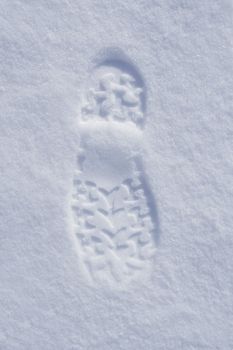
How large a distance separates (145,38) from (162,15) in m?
0.03

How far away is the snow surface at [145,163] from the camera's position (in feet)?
2.59

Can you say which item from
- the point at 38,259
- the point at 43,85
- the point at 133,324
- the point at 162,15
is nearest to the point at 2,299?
the point at 38,259

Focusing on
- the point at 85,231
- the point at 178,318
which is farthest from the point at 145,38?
the point at 178,318

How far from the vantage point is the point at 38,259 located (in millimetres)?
813

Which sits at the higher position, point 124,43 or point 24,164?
point 124,43

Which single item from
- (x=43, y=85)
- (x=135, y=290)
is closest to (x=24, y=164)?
(x=43, y=85)

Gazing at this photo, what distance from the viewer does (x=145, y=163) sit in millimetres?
797

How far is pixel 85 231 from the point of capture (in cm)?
80

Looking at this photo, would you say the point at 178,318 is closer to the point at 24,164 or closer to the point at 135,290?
the point at 135,290

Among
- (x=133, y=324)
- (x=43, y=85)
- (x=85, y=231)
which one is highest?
(x=43, y=85)

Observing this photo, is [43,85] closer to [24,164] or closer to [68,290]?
[24,164]

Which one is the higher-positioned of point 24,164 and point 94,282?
point 24,164

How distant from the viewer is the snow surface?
0.79m

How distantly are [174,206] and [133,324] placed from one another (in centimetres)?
16
